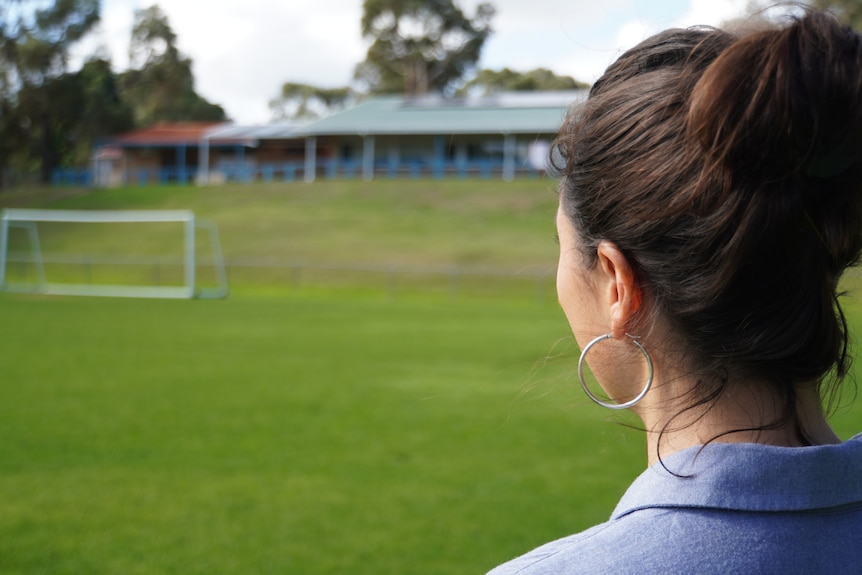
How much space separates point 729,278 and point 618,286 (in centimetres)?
14

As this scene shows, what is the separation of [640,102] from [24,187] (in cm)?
5312

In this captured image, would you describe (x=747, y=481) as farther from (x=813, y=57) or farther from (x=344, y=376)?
(x=344, y=376)

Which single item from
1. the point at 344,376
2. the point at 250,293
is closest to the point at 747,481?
the point at 344,376

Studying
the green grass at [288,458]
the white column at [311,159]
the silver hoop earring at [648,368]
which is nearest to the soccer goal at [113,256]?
the white column at [311,159]

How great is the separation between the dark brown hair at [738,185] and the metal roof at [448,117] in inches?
1630

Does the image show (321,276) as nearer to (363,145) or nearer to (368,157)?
(368,157)

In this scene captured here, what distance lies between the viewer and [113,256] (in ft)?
104

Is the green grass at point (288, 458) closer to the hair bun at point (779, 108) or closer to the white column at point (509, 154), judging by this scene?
the hair bun at point (779, 108)

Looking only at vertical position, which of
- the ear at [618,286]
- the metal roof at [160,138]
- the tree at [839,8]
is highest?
the tree at [839,8]

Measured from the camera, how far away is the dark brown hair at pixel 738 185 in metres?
0.82

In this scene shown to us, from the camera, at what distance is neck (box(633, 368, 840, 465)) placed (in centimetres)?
92

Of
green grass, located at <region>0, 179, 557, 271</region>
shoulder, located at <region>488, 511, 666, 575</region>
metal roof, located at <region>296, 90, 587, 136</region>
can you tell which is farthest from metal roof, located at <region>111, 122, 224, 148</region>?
shoulder, located at <region>488, 511, 666, 575</region>

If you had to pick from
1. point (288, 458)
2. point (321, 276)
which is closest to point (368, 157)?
point (321, 276)

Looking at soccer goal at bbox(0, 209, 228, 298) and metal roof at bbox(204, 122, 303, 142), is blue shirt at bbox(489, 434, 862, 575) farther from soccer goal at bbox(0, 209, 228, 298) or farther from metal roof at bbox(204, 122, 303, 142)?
metal roof at bbox(204, 122, 303, 142)
